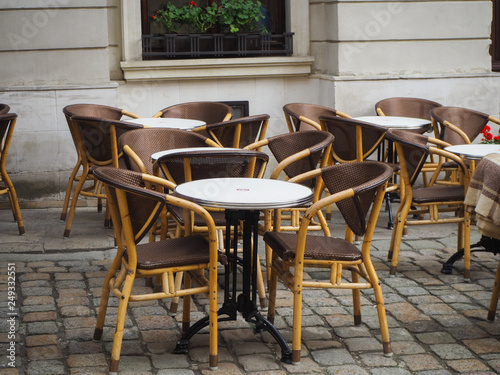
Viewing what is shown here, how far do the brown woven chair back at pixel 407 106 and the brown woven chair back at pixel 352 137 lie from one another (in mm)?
1596

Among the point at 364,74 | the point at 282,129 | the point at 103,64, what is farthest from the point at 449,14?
the point at 103,64

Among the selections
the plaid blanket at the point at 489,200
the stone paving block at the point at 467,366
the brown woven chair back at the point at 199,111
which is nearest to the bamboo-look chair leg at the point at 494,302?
the plaid blanket at the point at 489,200

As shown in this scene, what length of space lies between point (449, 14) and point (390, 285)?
14.2 ft

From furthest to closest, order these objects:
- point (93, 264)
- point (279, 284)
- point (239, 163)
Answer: point (93, 264), point (279, 284), point (239, 163)

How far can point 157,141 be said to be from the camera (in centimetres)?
567

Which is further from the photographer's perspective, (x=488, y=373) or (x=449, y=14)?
(x=449, y=14)

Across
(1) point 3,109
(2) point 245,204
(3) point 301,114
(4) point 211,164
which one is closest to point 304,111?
(3) point 301,114

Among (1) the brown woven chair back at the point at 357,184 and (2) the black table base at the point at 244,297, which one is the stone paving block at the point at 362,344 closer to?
(2) the black table base at the point at 244,297

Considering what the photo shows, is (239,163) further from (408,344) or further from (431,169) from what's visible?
(431,169)

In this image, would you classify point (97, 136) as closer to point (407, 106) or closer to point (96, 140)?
point (96, 140)

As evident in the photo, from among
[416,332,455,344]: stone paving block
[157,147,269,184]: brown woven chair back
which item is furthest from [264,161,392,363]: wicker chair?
[157,147,269,184]: brown woven chair back

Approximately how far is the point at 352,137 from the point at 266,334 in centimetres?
281

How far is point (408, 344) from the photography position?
4527mm

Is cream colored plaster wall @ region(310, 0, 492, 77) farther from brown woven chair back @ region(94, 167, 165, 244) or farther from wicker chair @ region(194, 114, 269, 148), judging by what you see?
brown woven chair back @ region(94, 167, 165, 244)
